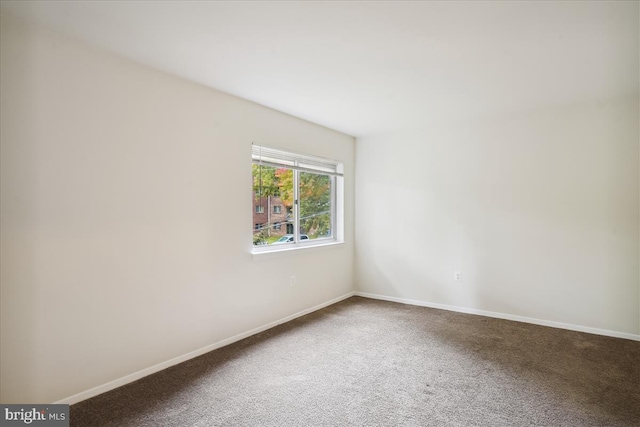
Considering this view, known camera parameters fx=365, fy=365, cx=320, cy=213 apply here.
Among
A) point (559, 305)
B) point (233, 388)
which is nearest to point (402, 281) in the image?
point (559, 305)

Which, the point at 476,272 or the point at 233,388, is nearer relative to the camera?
the point at 233,388

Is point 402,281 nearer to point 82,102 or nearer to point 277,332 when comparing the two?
point 277,332

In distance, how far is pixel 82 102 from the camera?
2363 mm

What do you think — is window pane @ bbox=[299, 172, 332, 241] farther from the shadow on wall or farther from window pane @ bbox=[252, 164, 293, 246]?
the shadow on wall

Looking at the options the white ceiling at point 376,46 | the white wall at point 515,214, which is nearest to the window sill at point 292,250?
the white wall at point 515,214

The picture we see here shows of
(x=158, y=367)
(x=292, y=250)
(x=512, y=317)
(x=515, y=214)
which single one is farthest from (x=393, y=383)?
(x=515, y=214)

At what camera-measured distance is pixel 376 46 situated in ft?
7.93

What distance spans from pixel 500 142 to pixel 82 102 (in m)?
4.01

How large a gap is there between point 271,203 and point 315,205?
0.87 m

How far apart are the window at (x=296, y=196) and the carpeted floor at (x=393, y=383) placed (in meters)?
1.11

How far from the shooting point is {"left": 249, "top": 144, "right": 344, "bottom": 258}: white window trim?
386 cm

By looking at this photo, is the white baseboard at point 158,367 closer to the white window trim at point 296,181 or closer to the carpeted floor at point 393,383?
the carpeted floor at point 393,383

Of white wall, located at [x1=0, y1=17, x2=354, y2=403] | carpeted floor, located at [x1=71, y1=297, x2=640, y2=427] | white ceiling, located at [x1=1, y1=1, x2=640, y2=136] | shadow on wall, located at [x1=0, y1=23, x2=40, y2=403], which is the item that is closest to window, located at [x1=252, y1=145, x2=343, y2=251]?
white wall, located at [x1=0, y1=17, x2=354, y2=403]

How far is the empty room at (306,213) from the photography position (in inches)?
83.5
